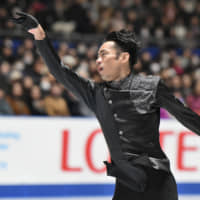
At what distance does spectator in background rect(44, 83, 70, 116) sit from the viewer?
22.4 ft

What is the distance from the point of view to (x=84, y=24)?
9.48 meters

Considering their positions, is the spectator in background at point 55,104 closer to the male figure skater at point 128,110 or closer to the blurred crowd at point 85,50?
the blurred crowd at point 85,50

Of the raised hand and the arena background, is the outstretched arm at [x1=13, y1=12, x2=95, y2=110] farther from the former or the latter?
the arena background

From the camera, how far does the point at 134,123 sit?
7.27ft

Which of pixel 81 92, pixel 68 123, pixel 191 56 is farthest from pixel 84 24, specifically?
pixel 81 92

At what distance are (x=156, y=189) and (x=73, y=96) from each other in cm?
511

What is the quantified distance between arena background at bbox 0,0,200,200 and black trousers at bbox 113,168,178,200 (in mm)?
1058

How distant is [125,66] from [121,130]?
34cm

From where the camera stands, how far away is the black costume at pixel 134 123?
2.16 m

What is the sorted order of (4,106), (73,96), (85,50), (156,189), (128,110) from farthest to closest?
(85,50) < (73,96) < (4,106) < (128,110) < (156,189)

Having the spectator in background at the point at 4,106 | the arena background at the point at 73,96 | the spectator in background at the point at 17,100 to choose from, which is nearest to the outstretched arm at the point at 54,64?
the arena background at the point at 73,96

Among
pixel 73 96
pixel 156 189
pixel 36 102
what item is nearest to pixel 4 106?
pixel 36 102

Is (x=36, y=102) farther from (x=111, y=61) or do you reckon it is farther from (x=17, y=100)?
(x=111, y=61)

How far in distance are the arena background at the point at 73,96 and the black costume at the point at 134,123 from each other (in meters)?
0.56
